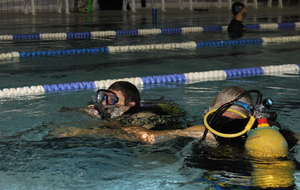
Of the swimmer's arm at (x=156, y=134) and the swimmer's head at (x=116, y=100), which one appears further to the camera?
the swimmer's head at (x=116, y=100)

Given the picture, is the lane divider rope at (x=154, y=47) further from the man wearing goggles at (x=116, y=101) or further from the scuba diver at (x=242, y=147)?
the scuba diver at (x=242, y=147)

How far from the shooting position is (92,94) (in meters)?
5.37

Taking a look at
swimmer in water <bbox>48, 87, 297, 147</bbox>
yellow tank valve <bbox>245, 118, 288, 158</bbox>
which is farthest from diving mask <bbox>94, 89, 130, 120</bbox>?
yellow tank valve <bbox>245, 118, 288, 158</bbox>

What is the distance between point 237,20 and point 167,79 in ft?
16.4

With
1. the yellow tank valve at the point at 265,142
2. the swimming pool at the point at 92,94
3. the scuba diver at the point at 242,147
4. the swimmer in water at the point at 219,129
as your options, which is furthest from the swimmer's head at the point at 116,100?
the yellow tank valve at the point at 265,142

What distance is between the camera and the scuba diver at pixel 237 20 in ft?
33.8

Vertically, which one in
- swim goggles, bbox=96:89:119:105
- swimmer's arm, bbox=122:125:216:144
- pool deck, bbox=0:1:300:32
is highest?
pool deck, bbox=0:1:300:32

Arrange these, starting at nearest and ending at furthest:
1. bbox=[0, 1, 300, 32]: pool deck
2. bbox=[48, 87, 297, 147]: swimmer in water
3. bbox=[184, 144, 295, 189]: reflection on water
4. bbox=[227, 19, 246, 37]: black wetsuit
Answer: bbox=[184, 144, 295, 189]: reflection on water < bbox=[48, 87, 297, 147]: swimmer in water < bbox=[227, 19, 246, 37]: black wetsuit < bbox=[0, 1, 300, 32]: pool deck

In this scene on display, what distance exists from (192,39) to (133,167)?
7.30 m

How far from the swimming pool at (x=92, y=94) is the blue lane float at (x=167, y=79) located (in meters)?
0.12

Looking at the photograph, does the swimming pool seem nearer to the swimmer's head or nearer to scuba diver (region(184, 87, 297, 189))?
scuba diver (region(184, 87, 297, 189))

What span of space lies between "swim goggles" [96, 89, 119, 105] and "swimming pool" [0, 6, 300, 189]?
0.34m

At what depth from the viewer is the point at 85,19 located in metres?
14.2

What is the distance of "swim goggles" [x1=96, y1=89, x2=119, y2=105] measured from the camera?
374cm
